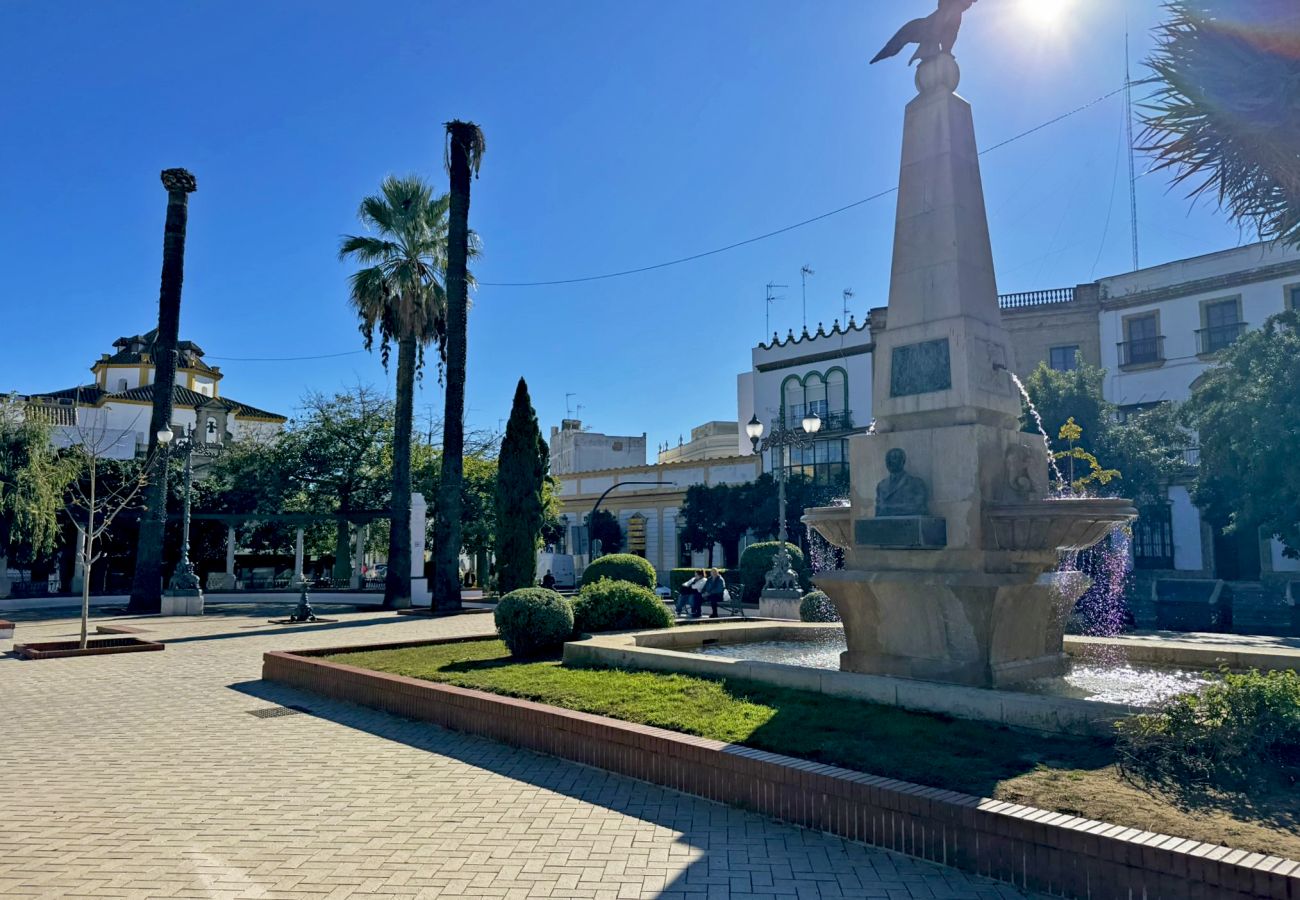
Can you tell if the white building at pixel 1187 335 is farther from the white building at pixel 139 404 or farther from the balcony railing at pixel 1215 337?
the white building at pixel 139 404

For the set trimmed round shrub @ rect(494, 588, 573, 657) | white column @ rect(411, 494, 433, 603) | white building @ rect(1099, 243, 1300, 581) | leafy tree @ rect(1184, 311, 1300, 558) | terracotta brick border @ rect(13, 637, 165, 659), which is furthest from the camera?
white building @ rect(1099, 243, 1300, 581)

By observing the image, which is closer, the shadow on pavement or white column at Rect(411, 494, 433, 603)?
the shadow on pavement

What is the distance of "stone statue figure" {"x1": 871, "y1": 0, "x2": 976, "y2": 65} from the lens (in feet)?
27.6

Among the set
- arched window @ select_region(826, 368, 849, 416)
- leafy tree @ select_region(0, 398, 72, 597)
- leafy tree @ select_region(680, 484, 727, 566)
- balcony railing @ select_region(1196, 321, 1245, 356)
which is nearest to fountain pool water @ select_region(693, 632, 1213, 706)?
leafy tree @ select_region(0, 398, 72, 597)

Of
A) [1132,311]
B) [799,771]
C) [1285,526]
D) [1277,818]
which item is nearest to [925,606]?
[799,771]

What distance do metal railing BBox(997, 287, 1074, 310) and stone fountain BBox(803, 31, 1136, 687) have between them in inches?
1190

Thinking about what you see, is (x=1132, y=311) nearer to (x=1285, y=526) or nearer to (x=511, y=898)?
(x=1285, y=526)

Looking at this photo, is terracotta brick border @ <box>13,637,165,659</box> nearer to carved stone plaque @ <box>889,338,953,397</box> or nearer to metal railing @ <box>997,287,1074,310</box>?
carved stone plaque @ <box>889,338,953,397</box>

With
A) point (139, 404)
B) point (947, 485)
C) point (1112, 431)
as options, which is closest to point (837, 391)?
point (1112, 431)

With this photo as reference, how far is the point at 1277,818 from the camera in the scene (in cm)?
419

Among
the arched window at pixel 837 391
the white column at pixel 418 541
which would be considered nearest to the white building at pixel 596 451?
the arched window at pixel 837 391

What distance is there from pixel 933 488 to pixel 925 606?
3.32 ft

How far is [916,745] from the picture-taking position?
18.8ft

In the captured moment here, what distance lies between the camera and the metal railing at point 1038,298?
36094 millimetres
